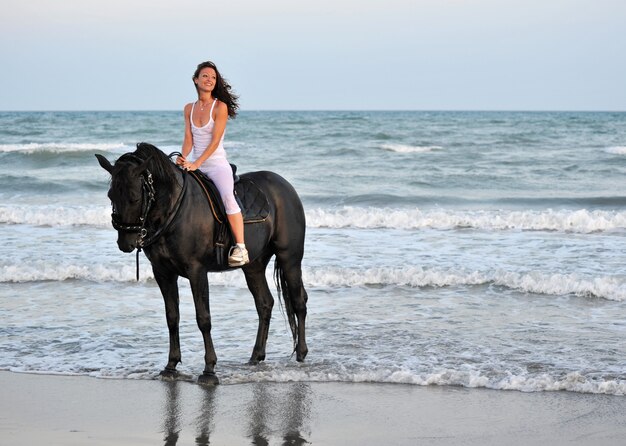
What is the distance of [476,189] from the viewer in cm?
2003

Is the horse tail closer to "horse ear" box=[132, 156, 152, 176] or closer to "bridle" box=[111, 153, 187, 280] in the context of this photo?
"bridle" box=[111, 153, 187, 280]

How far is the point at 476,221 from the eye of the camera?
44.3ft

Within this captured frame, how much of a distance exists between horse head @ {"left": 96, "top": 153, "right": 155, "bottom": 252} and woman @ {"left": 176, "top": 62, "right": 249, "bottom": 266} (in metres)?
0.48

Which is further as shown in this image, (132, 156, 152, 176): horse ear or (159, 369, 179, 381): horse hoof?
(159, 369, 179, 381): horse hoof

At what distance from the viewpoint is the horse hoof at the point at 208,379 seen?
5.66 m

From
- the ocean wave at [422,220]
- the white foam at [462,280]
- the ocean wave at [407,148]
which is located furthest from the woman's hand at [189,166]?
the ocean wave at [407,148]

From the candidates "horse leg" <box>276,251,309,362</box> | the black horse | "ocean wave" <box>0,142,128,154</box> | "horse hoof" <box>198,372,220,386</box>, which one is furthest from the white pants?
"ocean wave" <box>0,142,128,154</box>

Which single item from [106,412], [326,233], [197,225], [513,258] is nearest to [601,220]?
[513,258]

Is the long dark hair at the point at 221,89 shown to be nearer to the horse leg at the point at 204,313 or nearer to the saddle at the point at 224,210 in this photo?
the saddle at the point at 224,210

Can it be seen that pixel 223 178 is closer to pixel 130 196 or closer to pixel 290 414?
pixel 130 196

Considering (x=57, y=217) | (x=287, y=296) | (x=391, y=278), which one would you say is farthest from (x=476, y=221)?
(x=287, y=296)

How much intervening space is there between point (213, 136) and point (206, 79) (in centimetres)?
39

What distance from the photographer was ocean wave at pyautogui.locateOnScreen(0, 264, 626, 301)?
8758 millimetres

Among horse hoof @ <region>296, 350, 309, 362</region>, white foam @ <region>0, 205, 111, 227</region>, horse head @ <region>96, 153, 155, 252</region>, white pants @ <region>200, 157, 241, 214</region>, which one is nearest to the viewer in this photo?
horse head @ <region>96, 153, 155, 252</region>
